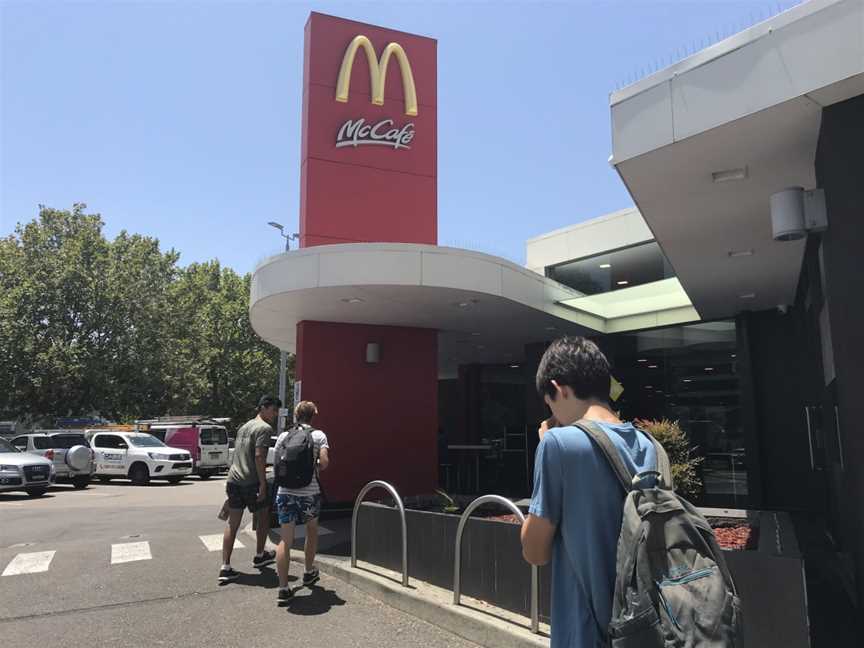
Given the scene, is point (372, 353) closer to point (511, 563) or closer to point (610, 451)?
point (511, 563)

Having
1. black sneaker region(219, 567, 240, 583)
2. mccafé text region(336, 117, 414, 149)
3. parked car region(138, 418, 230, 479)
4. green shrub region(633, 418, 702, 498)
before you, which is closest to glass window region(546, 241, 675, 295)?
mccafé text region(336, 117, 414, 149)

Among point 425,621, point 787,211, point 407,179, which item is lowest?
point 425,621

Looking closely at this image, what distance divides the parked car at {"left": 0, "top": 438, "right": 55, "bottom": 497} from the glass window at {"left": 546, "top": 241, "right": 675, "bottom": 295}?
14580 millimetres

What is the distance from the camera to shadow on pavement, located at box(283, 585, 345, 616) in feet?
18.4

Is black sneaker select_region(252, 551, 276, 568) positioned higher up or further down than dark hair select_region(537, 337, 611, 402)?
further down

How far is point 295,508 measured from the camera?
5.83 m

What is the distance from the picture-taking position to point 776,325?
1119 centimetres

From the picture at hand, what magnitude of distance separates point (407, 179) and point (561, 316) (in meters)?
4.12

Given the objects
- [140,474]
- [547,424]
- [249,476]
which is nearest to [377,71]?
[249,476]

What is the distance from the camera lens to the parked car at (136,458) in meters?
19.8

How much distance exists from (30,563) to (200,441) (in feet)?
51.1

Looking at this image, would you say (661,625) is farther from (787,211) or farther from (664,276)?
(664,276)

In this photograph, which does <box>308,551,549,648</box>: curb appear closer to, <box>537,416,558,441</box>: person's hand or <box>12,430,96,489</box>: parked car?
<box>537,416,558,441</box>: person's hand

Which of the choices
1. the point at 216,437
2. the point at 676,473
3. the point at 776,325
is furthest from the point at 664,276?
the point at 216,437
